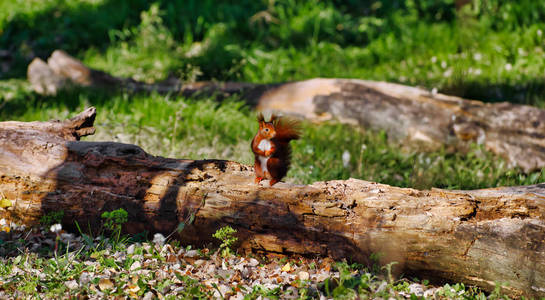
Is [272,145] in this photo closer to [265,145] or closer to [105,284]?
[265,145]

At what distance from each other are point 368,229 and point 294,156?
2.25m

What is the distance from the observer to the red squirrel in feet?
10.7

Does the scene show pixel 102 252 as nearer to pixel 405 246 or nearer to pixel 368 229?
pixel 368 229

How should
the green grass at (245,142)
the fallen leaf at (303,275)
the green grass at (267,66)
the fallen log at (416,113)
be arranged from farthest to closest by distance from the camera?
the fallen log at (416,113)
the green grass at (245,142)
the green grass at (267,66)
the fallen leaf at (303,275)

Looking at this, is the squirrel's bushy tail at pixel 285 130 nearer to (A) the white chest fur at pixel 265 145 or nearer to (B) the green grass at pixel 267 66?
(A) the white chest fur at pixel 265 145

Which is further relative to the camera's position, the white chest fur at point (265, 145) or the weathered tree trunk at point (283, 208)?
the white chest fur at point (265, 145)

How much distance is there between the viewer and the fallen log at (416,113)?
5.39 meters

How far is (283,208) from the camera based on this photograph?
3.25 m

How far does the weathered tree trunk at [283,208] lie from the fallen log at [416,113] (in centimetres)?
233

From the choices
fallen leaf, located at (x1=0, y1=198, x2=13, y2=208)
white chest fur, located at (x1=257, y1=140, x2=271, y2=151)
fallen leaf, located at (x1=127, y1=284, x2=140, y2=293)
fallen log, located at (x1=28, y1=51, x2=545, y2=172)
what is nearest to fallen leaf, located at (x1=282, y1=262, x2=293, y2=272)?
white chest fur, located at (x1=257, y1=140, x2=271, y2=151)

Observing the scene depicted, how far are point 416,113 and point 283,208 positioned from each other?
3.01m

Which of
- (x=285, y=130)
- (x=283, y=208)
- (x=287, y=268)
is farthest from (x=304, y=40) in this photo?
(x=287, y=268)

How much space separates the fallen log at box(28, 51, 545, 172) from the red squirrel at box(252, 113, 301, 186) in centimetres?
264

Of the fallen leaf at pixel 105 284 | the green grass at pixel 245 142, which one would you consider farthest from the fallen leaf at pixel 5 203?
the green grass at pixel 245 142
